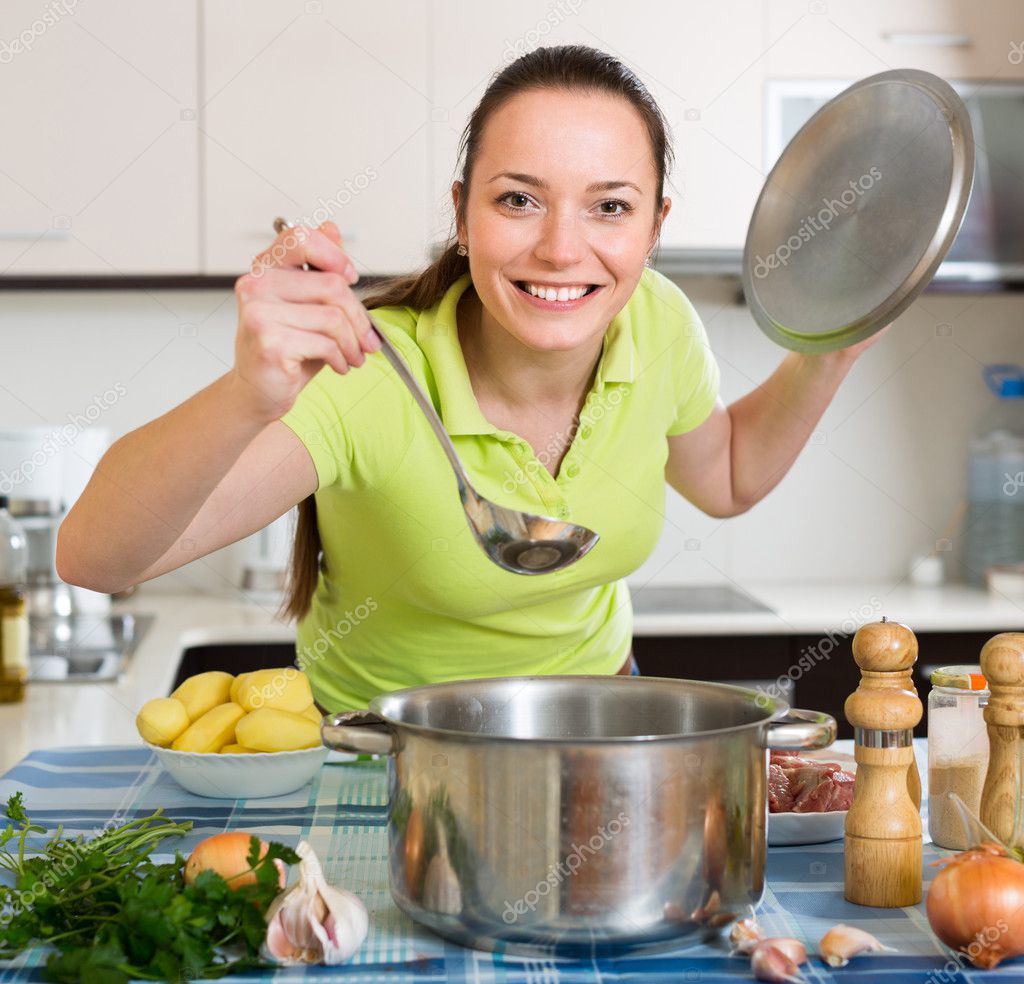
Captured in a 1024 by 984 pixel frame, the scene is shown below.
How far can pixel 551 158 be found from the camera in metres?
1.16

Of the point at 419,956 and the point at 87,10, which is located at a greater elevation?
the point at 87,10

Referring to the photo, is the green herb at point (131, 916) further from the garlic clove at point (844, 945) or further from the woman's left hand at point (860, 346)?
the woman's left hand at point (860, 346)

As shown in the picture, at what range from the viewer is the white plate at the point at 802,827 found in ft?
3.13

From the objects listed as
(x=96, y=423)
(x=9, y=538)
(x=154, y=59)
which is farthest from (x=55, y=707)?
(x=154, y=59)

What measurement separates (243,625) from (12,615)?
486mm

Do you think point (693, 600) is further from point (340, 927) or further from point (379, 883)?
point (340, 927)

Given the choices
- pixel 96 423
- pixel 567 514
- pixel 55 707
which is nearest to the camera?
pixel 567 514

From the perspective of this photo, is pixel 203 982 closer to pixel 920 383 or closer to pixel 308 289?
pixel 308 289

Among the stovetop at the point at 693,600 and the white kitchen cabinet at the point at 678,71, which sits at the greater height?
the white kitchen cabinet at the point at 678,71

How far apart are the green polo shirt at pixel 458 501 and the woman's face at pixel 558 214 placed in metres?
0.12

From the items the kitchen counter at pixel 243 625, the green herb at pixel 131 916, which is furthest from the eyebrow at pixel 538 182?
the kitchen counter at pixel 243 625

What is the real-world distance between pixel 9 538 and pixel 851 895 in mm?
1433

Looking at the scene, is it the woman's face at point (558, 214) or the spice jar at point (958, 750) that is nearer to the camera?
the spice jar at point (958, 750)

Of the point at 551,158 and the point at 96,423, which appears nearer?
the point at 551,158
